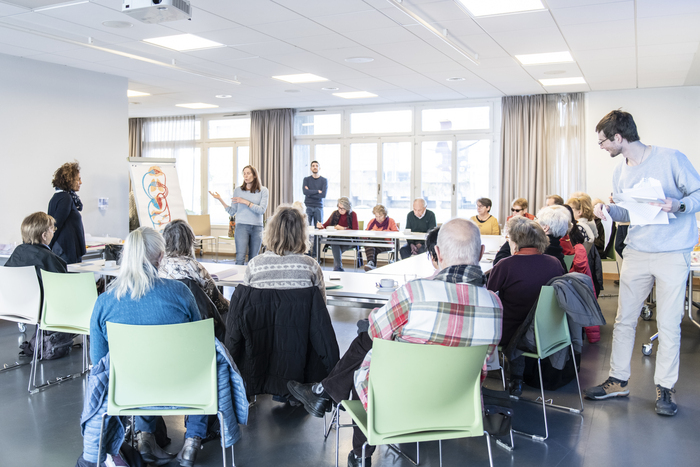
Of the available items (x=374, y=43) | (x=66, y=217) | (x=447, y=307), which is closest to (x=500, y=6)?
(x=374, y=43)

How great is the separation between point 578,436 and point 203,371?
80.0 inches

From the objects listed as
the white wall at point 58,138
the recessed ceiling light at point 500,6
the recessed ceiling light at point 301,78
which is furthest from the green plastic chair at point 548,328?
the white wall at point 58,138

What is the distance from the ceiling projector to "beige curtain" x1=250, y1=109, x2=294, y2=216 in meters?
6.83

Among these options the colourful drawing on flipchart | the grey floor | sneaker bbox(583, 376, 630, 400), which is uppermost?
the colourful drawing on flipchart

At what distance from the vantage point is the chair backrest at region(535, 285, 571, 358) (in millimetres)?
2873

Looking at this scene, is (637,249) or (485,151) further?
(485,151)

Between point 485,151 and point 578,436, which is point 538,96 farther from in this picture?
point 578,436

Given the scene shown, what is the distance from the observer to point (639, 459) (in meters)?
2.68

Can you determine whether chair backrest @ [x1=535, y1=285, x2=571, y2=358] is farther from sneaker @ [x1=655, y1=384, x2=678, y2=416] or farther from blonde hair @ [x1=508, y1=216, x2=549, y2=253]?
sneaker @ [x1=655, y1=384, x2=678, y2=416]

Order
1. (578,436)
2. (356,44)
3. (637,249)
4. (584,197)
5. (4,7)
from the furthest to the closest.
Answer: (584,197) < (356,44) < (4,7) < (637,249) < (578,436)

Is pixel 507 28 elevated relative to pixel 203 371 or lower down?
elevated

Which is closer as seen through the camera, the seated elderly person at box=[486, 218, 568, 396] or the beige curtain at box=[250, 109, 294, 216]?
the seated elderly person at box=[486, 218, 568, 396]

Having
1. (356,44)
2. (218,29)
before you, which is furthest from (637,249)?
(218,29)

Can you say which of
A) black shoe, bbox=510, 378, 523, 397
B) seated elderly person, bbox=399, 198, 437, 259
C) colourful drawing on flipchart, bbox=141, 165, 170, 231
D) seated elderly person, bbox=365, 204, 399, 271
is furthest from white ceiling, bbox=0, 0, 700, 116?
black shoe, bbox=510, 378, 523, 397
